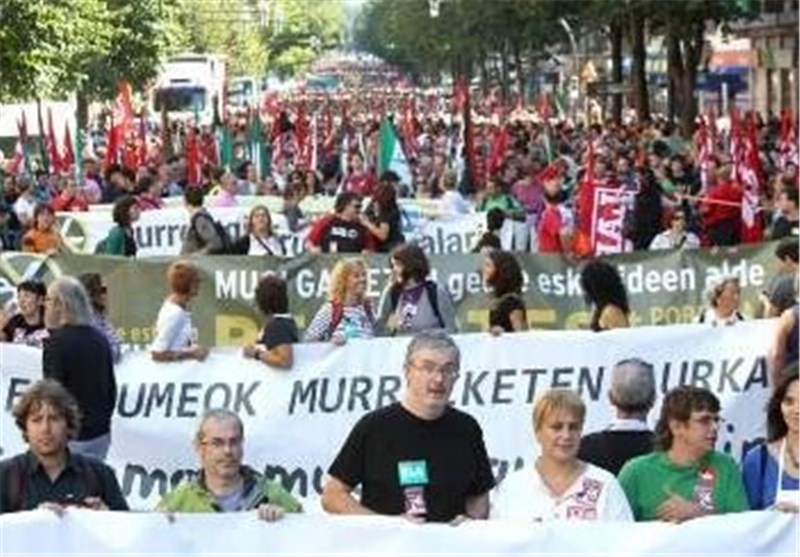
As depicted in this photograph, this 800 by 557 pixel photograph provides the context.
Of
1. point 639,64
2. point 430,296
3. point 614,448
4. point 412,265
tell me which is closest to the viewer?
point 614,448

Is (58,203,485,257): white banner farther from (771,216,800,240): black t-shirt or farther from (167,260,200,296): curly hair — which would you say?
(167,260,200,296): curly hair

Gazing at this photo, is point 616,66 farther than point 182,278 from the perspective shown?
Yes

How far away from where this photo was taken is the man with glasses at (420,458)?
7.08 metres

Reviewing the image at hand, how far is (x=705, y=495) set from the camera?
23.2 ft

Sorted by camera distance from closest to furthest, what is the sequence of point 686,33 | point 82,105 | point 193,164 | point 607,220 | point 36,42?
point 607,220 < point 193,164 < point 36,42 < point 686,33 < point 82,105

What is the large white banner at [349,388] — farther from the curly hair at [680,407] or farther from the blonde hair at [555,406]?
the blonde hair at [555,406]

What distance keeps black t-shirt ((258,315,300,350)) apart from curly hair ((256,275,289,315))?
3.4 inches

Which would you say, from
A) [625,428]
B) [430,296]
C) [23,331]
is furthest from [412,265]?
[625,428]

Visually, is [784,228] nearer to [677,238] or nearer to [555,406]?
[677,238]

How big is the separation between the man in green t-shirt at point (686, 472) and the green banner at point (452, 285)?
7547 mm

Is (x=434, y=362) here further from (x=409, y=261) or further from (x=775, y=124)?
(x=775, y=124)

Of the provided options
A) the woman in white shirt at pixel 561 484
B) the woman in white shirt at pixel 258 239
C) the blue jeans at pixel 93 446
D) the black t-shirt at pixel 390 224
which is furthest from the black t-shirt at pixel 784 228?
the woman in white shirt at pixel 561 484

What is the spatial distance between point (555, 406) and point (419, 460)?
458 mm

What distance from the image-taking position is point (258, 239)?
16625mm
